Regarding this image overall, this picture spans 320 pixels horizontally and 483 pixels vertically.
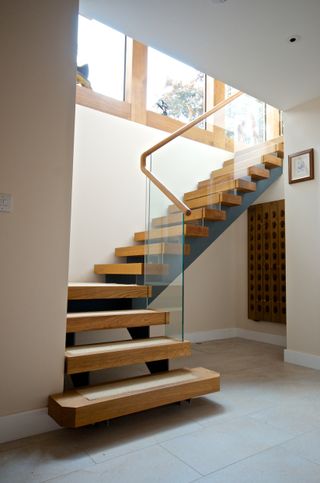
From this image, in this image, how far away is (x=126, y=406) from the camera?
209 cm

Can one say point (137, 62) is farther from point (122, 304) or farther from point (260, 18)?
point (122, 304)

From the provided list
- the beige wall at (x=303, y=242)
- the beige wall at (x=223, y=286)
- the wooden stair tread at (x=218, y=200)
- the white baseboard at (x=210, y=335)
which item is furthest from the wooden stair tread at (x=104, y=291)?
the white baseboard at (x=210, y=335)

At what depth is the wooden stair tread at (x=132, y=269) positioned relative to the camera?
318 cm

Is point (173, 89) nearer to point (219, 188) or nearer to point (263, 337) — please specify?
point (219, 188)

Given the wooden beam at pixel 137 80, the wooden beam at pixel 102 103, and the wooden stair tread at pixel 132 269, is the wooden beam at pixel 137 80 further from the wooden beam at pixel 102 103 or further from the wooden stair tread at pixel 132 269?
the wooden stair tread at pixel 132 269

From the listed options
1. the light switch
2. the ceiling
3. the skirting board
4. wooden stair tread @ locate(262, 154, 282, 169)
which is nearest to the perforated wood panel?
the skirting board

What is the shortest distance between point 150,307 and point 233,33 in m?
2.31

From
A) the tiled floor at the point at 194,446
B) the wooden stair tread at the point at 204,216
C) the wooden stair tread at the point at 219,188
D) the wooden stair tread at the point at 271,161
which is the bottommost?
the tiled floor at the point at 194,446

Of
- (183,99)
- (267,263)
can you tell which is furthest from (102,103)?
(267,263)

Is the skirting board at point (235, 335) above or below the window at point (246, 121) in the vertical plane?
below

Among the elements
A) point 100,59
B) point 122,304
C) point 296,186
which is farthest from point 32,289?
point 100,59

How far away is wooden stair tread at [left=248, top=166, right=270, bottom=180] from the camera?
406 cm

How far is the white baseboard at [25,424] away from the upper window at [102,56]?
368 centimetres

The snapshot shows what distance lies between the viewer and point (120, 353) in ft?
7.81
